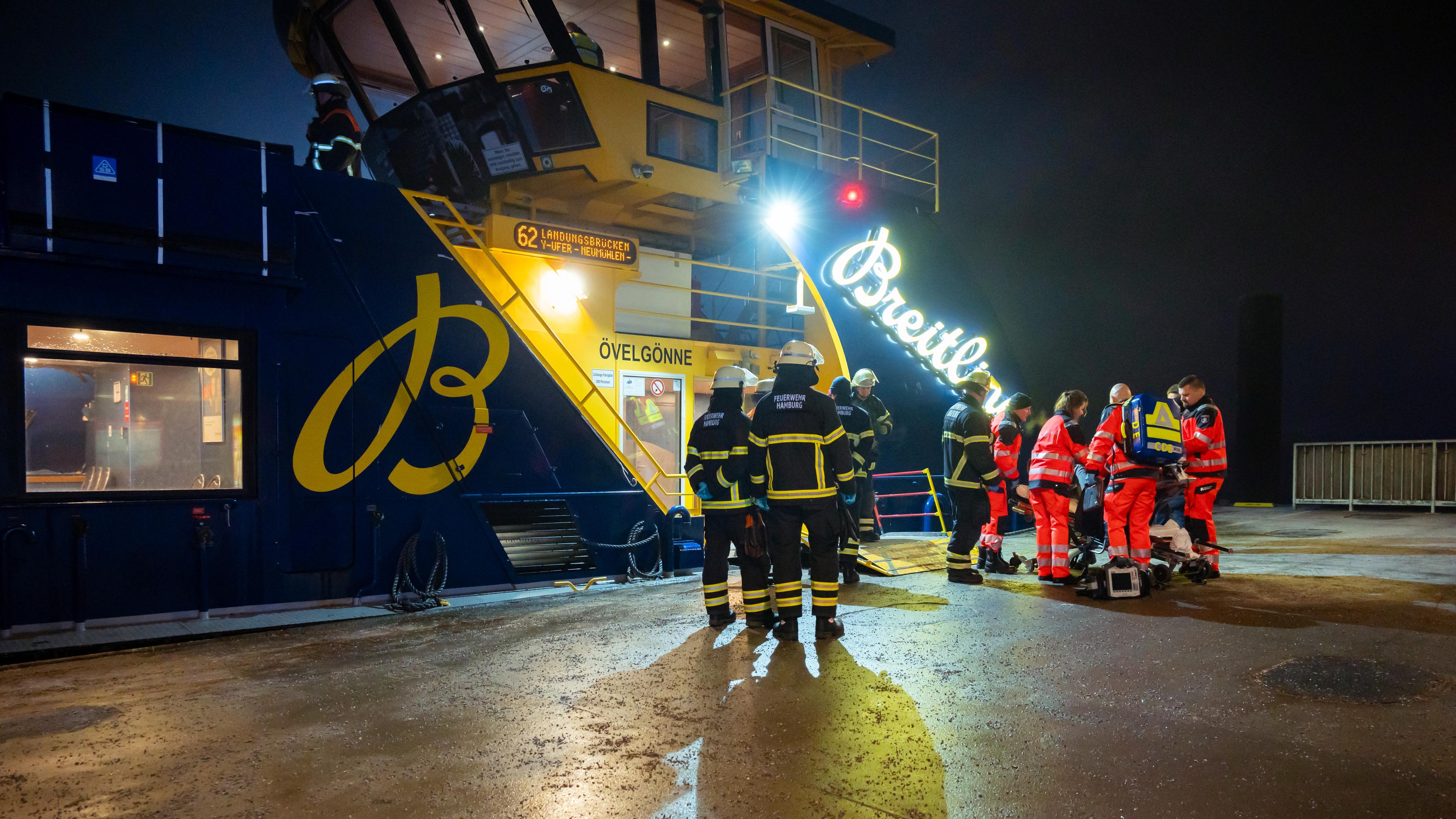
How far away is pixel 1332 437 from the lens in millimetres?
16250

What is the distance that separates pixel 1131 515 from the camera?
7.25m

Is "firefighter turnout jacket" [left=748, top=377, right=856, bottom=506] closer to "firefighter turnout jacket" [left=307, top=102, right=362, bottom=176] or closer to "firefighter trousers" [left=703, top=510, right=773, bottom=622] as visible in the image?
"firefighter trousers" [left=703, top=510, right=773, bottom=622]

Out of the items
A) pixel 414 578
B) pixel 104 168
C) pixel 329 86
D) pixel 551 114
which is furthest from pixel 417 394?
pixel 329 86

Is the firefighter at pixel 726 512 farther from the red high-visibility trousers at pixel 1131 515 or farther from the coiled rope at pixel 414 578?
the red high-visibility trousers at pixel 1131 515

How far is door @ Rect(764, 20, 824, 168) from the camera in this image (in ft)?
35.2

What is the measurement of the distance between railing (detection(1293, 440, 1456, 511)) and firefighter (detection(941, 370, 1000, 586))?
38.2 feet

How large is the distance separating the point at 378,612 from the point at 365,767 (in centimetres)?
377

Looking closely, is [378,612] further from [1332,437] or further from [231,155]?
[1332,437]

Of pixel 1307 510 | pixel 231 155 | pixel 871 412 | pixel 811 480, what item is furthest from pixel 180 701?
pixel 1307 510

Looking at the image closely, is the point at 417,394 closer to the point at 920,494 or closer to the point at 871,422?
the point at 871,422

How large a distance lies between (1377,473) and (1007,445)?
36.9 ft

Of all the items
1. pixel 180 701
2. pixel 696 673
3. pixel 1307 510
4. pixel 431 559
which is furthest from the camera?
pixel 1307 510

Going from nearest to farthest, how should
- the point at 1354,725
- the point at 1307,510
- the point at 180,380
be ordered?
the point at 1354,725, the point at 180,380, the point at 1307,510

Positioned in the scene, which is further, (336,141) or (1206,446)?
(336,141)
